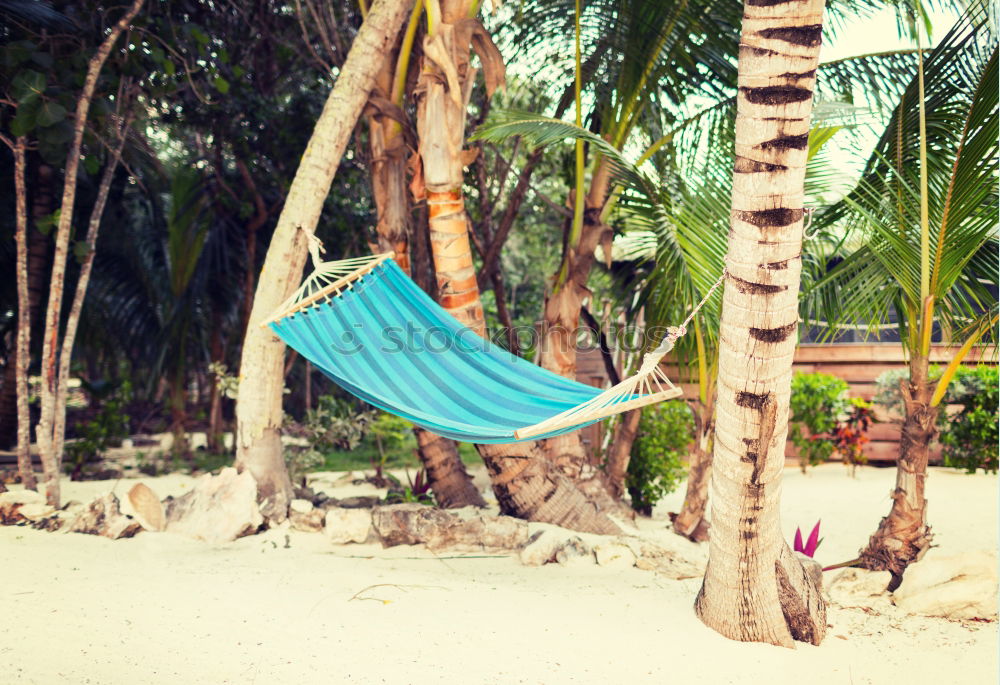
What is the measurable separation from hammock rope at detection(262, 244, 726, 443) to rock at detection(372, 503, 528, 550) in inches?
21.3

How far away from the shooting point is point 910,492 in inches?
103

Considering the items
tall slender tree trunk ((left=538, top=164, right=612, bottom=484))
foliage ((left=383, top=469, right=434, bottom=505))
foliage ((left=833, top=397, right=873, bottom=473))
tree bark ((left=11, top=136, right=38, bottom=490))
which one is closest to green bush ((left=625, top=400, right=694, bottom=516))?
tall slender tree trunk ((left=538, top=164, right=612, bottom=484))

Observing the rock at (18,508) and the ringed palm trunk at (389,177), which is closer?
the rock at (18,508)

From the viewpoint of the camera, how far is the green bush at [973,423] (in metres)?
4.52

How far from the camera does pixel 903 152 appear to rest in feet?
8.99

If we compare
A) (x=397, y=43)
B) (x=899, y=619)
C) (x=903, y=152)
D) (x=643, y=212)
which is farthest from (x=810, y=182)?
(x=397, y=43)

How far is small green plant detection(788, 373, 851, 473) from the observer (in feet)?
16.2

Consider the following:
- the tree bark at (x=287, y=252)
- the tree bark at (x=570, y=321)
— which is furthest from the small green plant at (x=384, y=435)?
the tree bark at (x=287, y=252)

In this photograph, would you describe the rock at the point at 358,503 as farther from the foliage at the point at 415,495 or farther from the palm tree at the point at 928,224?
the palm tree at the point at 928,224

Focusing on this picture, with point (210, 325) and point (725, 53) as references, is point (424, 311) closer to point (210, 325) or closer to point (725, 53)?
point (725, 53)

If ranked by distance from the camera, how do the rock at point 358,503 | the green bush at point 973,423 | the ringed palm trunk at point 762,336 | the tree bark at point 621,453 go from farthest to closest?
the green bush at point 973,423, the tree bark at point 621,453, the rock at point 358,503, the ringed palm trunk at point 762,336

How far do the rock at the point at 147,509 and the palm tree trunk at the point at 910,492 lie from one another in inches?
101

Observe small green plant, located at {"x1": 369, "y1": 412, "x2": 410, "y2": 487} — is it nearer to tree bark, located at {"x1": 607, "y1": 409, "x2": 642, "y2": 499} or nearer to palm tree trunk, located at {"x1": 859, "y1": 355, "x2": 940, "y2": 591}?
tree bark, located at {"x1": 607, "y1": 409, "x2": 642, "y2": 499}

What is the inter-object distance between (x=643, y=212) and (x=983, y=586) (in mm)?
1652
